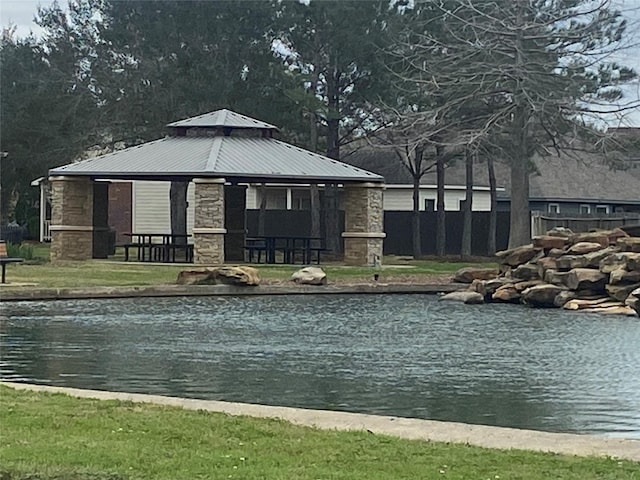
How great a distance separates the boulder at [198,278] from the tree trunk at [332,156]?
13511 millimetres

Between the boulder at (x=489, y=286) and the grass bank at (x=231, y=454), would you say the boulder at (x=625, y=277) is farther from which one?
the grass bank at (x=231, y=454)

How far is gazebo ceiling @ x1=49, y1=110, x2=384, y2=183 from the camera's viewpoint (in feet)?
111

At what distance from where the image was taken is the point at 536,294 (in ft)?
80.4

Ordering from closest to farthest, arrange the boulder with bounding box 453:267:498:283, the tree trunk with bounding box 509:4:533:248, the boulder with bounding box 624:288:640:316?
1. the boulder with bounding box 624:288:640:316
2. the boulder with bounding box 453:267:498:283
3. the tree trunk with bounding box 509:4:533:248

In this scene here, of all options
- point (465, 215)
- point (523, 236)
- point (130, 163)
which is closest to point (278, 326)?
point (130, 163)

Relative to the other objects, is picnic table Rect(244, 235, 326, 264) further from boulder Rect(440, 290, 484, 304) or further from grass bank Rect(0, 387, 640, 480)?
grass bank Rect(0, 387, 640, 480)

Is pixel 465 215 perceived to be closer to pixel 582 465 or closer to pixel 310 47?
pixel 310 47

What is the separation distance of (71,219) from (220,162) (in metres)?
4.88

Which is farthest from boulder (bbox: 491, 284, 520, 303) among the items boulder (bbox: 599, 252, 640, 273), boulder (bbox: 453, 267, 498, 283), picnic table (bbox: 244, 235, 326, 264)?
picnic table (bbox: 244, 235, 326, 264)

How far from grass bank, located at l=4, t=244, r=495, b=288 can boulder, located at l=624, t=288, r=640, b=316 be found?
25.9ft

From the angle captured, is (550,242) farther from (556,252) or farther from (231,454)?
(231,454)

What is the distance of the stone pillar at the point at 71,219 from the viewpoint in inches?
1391

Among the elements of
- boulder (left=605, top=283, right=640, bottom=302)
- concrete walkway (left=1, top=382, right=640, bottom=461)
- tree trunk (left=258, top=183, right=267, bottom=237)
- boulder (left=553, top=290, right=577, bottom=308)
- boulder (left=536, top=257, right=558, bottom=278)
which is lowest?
concrete walkway (left=1, top=382, right=640, bottom=461)

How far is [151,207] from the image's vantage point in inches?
2060
